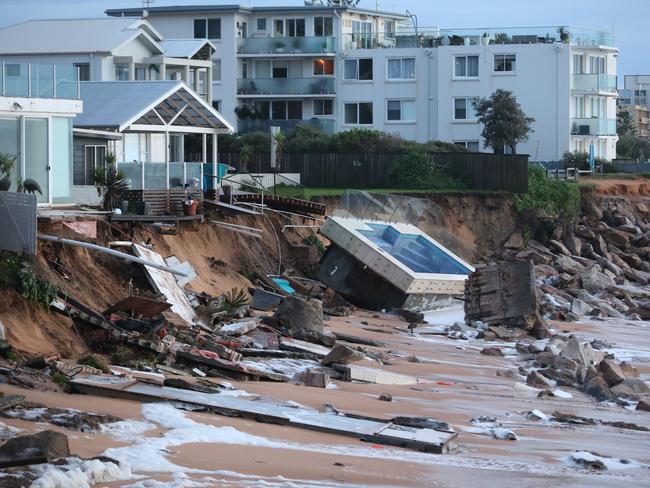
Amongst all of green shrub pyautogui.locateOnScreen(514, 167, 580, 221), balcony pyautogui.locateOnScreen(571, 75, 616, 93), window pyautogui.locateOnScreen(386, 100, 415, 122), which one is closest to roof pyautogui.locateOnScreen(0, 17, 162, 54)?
green shrub pyautogui.locateOnScreen(514, 167, 580, 221)

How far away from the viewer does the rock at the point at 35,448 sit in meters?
10.5

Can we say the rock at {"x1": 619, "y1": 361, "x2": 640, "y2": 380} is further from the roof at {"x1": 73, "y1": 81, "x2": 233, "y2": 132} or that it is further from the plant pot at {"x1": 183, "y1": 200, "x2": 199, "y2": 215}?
the roof at {"x1": 73, "y1": 81, "x2": 233, "y2": 132}

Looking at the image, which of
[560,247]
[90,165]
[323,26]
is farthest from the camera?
[323,26]

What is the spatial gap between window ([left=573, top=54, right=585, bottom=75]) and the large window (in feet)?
42.3

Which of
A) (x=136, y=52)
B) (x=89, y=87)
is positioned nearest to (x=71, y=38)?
(x=136, y=52)

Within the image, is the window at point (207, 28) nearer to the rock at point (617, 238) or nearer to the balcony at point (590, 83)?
the balcony at point (590, 83)

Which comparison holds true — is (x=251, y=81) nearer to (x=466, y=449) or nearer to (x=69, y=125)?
(x=69, y=125)

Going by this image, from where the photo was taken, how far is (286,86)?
59562 millimetres

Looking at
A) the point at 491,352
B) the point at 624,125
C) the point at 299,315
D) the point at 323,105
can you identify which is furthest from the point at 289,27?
the point at 624,125

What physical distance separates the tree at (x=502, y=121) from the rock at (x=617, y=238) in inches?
339

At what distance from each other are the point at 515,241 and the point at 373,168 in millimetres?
6623

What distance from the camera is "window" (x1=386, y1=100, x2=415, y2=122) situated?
5812 cm

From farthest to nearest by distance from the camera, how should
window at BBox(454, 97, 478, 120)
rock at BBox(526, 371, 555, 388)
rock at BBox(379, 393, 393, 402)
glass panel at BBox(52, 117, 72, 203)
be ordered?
window at BBox(454, 97, 478, 120)
glass panel at BBox(52, 117, 72, 203)
rock at BBox(526, 371, 555, 388)
rock at BBox(379, 393, 393, 402)

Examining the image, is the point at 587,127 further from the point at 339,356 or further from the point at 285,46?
the point at 339,356
